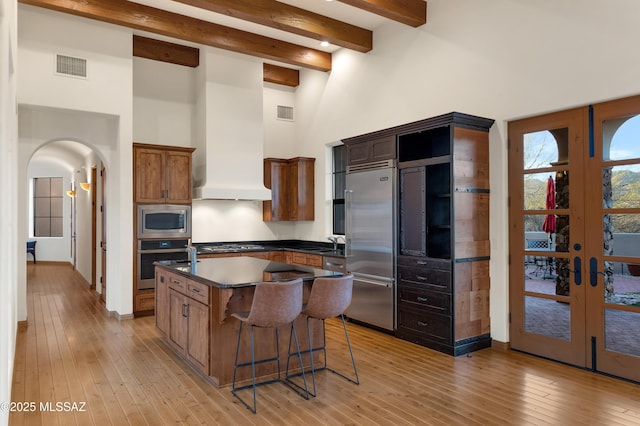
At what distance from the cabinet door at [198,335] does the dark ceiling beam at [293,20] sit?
134 inches

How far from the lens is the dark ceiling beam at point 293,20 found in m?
5.12

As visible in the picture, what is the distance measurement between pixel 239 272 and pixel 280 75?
5.06 meters

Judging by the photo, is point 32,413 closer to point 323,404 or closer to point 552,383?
point 323,404

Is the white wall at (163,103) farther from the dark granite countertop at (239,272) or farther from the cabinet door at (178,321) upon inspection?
the cabinet door at (178,321)

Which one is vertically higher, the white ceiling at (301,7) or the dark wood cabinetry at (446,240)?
the white ceiling at (301,7)

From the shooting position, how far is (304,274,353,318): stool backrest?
138 inches

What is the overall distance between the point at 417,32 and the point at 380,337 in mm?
3935

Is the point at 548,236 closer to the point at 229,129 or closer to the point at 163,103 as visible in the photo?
the point at 229,129

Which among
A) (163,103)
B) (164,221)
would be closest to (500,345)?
(164,221)

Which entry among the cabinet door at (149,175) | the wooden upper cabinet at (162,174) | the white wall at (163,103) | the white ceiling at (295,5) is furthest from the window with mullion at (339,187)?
the cabinet door at (149,175)

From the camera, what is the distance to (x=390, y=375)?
3.92 meters

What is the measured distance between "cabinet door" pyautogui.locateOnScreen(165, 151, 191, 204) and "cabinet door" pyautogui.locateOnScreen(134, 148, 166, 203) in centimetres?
8

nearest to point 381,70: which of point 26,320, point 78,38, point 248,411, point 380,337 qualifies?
point 380,337

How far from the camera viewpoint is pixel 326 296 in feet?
11.6
